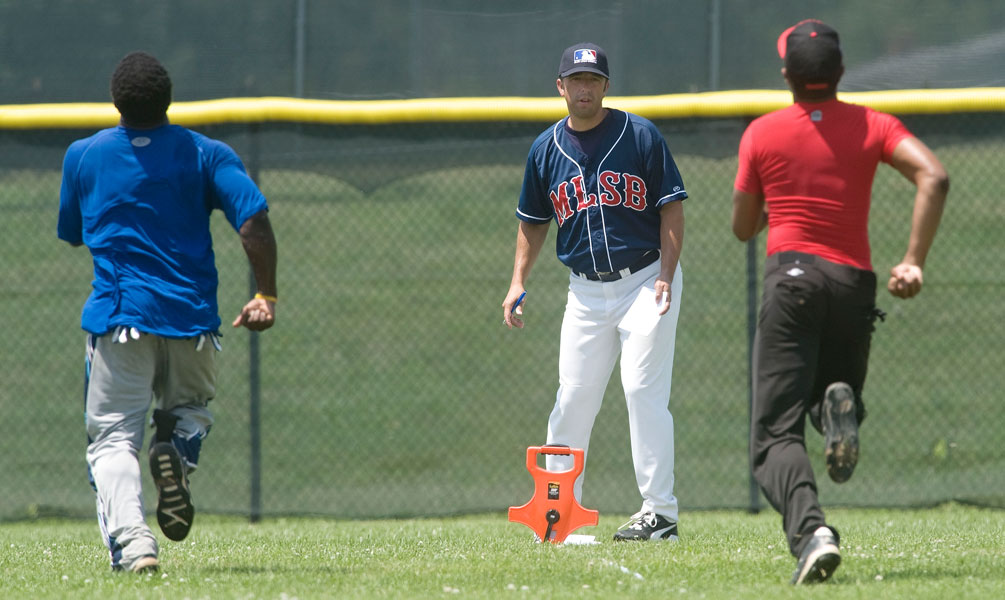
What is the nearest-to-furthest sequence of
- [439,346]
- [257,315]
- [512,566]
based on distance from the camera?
[257,315] → [512,566] → [439,346]

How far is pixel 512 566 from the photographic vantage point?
4.72m

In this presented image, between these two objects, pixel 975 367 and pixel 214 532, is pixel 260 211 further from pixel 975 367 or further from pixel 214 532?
pixel 975 367

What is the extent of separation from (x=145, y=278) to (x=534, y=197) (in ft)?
6.70

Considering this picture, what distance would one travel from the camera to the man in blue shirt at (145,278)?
455cm

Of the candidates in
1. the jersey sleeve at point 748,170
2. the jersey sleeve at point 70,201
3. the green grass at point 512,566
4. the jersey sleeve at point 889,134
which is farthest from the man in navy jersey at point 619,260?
the jersey sleeve at point 70,201

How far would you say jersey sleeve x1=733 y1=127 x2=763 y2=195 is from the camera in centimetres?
425

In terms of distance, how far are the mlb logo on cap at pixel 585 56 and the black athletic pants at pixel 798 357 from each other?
1.64 meters

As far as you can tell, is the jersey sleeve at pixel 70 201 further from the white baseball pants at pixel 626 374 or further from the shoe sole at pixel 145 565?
the white baseball pants at pixel 626 374

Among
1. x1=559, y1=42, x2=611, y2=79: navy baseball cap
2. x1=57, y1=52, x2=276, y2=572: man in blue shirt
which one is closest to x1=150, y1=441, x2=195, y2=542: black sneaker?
x1=57, y1=52, x2=276, y2=572: man in blue shirt

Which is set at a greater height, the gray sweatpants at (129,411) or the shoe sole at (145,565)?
the gray sweatpants at (129,411)

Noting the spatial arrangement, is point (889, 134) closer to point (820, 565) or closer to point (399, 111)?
point (820, 565)

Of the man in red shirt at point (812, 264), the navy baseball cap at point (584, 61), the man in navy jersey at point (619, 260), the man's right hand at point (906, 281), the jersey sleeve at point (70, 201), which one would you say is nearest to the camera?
the man's right hand at point (906, 281)

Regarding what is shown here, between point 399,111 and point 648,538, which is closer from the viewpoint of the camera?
point 648,538

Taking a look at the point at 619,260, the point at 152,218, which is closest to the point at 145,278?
the point at 152,218
